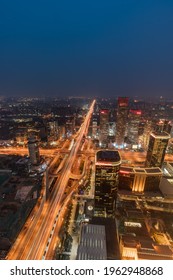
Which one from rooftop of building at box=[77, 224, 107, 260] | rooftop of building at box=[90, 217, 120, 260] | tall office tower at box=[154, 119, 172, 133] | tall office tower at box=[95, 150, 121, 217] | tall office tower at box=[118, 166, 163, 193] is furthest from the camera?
tall office tower at box=[154, 119, 172, 133]

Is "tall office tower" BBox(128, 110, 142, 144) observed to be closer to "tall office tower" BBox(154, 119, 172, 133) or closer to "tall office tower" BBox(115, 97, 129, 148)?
"tall office tower" BBox(115, 97, 129, 148)

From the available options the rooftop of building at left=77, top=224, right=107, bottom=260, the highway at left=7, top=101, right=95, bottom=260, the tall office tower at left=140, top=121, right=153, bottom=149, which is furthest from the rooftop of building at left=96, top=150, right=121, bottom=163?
the tall office tower at left=140, top=121, right=153, bottom=149

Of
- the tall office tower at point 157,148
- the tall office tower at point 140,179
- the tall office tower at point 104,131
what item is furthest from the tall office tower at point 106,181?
the tall office tower at point 104,131

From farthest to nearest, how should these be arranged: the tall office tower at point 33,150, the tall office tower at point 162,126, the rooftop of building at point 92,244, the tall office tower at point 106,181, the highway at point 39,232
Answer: the tall office tower at point 162,126 → the tall office tower at point 33,150 → the tall office tower at point 106,181 → the highway at point 39,232 → the rooftop of building at point 92,244

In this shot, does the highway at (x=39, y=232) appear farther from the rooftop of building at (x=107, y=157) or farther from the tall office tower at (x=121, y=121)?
the tall office tower at (x=121, y=121)

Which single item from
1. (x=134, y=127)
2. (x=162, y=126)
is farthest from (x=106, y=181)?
(x=134, y=127)
